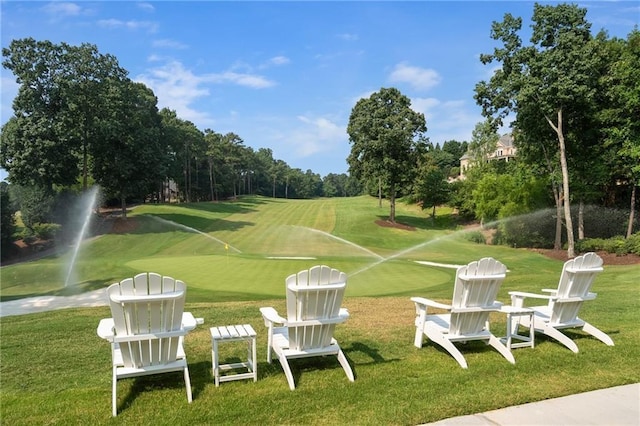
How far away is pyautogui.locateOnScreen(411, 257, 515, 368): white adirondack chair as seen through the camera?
5.18m

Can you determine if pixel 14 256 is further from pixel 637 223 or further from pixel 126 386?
pixel 637 223

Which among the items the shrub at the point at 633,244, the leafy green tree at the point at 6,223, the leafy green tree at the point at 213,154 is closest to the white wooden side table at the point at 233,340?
the shrub at the point at 633,244

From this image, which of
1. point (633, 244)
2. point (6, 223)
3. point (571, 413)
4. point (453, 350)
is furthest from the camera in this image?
point (6, 223)

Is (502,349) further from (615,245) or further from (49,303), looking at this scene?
(615,245)

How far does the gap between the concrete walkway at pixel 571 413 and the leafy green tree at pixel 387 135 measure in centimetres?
3459

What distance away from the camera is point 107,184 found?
34.0m

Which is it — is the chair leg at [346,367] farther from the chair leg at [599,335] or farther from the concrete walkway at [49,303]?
the concrete walkway at [49,303]

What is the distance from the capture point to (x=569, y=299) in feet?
19.2

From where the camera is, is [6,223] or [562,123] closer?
[562,123]

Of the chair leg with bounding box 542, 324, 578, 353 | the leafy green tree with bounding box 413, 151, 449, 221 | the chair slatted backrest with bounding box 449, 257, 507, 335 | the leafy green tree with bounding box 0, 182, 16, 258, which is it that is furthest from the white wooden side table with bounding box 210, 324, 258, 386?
the leafy green tree with bounding box 413, 151, 449, 221

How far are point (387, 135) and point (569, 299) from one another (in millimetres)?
33131

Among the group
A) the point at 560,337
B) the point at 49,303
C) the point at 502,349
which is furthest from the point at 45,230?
the point at 560,337

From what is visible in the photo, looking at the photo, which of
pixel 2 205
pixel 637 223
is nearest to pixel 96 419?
pixel 2 205

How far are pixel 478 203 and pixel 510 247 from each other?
5.30 meters
